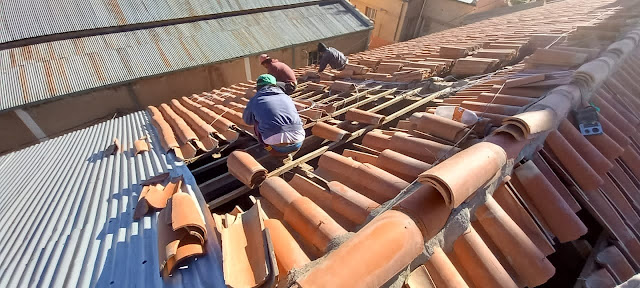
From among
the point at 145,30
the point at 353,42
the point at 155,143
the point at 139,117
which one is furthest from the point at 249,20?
the point at 155,143

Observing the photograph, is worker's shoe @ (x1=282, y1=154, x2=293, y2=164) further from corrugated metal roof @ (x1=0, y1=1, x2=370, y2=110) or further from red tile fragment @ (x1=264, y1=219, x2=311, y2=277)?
corrugated metal roof @ (x1=0, y1=1, x2=370, y2=110)

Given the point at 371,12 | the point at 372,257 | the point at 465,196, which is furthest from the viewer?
the point at 371,12

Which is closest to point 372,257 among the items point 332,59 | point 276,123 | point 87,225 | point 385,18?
point 276,123

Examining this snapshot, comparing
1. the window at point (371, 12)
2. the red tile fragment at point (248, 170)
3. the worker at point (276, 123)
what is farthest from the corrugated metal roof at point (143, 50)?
the red tile fragment at point (248, 170)

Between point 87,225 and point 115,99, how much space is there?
31.3ft

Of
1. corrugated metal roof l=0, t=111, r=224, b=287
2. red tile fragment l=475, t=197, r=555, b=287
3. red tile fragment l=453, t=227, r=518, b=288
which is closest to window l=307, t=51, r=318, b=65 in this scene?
corrugated metal roof l=0, t=111, r=224, b=287

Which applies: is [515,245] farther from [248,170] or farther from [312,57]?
[312,57]

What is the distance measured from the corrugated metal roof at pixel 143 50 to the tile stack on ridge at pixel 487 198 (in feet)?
35.6

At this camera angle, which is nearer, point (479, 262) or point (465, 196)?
point (465, 196)

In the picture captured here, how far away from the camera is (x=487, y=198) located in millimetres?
1940

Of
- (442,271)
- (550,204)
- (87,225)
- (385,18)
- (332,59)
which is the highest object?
(550,204)

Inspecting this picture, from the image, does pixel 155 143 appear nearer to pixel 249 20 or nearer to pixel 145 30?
pixel 145 30

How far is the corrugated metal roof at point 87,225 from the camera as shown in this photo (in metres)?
2.32

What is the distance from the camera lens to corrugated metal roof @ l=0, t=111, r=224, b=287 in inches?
91.4
